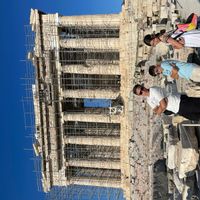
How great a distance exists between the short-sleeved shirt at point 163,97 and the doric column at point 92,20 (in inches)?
580

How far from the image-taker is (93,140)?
26.7m

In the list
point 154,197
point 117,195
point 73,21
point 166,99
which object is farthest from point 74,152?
point 166,99

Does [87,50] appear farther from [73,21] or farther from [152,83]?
[152,83]

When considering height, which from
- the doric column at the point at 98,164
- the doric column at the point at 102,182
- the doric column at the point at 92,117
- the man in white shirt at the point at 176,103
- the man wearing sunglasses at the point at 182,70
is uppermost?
the man wearing sunglasses at the point at 182,70

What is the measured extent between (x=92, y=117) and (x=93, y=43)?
477cm

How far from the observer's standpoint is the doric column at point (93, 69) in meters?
25.2

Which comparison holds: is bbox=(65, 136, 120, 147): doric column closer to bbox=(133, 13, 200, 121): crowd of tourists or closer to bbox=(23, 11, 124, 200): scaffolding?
bbox=(23, 11, 124, 200): scaffolding

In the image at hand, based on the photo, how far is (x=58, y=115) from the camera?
88.0 feet

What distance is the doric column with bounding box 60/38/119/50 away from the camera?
2478cm

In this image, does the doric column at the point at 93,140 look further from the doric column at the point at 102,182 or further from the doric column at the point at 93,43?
the doric column at the point at 93,43

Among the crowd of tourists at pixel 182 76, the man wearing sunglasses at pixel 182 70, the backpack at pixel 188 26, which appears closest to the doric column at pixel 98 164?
the crowd of tourists at pixel 182 76

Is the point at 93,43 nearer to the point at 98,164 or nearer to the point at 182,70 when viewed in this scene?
the point at 98,164

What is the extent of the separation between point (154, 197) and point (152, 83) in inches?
230

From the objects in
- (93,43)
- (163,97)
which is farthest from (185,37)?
(93,43)
